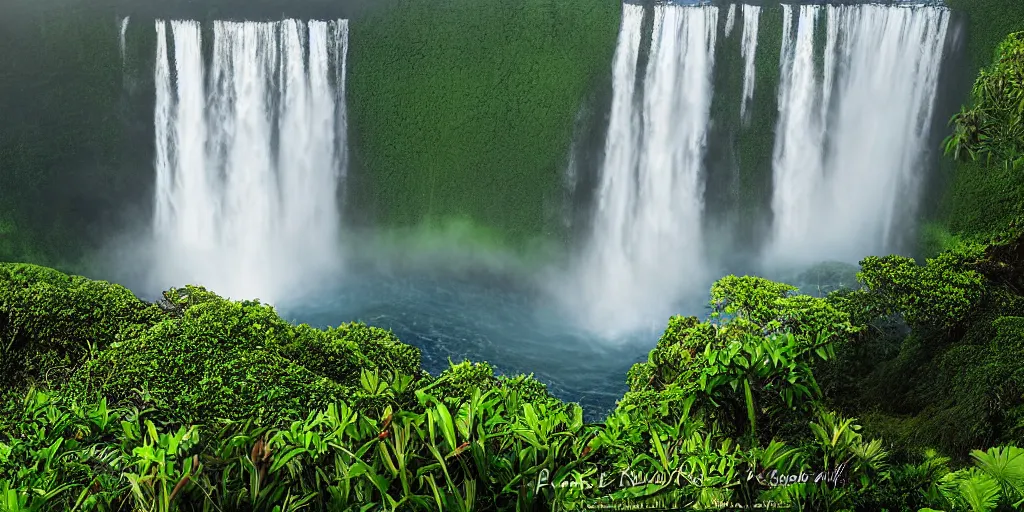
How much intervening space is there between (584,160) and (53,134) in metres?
11.5

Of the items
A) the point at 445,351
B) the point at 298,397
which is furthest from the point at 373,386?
the point at 445,351

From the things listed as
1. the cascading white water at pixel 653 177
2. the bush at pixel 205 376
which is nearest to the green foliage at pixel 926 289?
the bush at pixel 205 376

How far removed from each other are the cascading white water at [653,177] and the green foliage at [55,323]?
10.3 metres

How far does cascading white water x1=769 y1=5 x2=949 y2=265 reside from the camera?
45.1ft

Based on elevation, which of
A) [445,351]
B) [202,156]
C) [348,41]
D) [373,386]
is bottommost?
[445,351]

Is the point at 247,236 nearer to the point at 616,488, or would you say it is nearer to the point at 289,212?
the point at 289,212

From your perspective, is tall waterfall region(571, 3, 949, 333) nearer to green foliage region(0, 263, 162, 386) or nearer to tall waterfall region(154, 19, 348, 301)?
tall waterfall region(154, 19, 348, 301)

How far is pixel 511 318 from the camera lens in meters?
14.7

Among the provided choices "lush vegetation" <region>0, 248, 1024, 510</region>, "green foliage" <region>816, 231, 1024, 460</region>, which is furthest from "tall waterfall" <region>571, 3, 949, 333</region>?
"lush vegetation" <region>0, 248, 1024, 510</region>

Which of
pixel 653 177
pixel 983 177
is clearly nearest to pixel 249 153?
Answer: pixel 653 177

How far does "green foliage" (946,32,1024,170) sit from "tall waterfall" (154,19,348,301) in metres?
12.2

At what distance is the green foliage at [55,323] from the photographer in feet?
16.8

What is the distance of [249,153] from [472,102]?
199 inches

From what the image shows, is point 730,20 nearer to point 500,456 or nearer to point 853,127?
point 853,127
